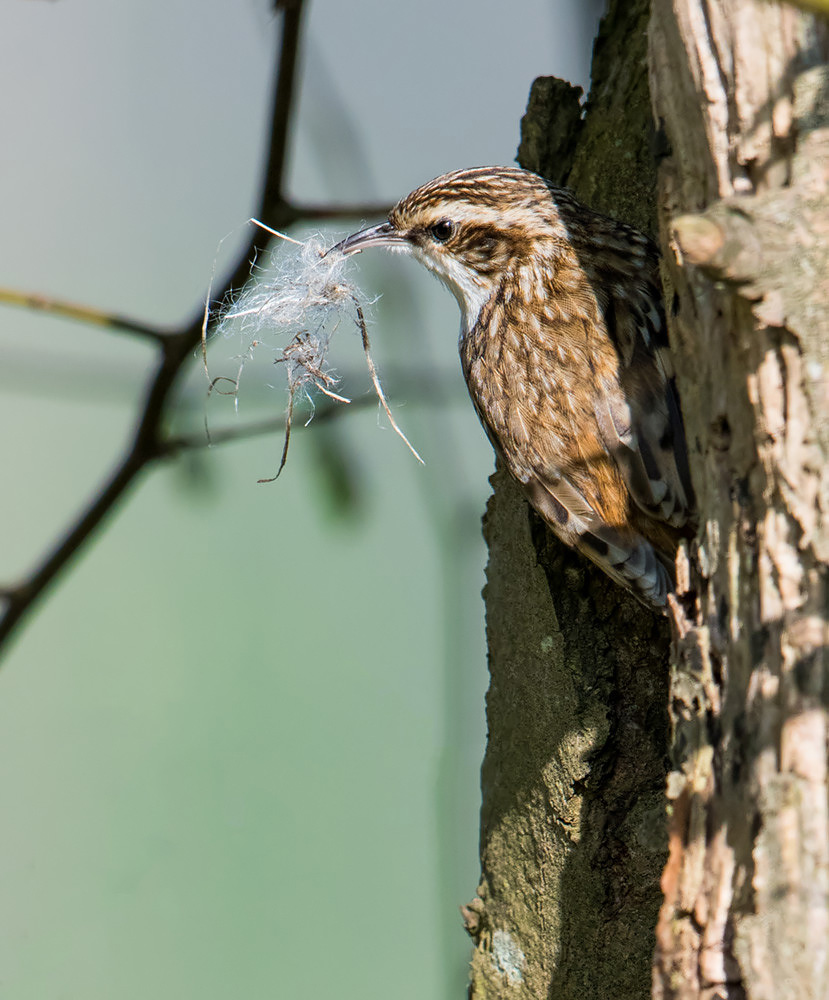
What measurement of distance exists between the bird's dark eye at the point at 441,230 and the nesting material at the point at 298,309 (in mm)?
218

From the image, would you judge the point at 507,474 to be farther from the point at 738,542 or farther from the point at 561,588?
the point at 738,542

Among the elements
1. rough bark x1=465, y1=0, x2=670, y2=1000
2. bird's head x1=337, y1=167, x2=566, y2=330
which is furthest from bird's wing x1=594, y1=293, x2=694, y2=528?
bird's head x1=337, y1=167, x2=566, y2=330

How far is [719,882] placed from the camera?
1.16m

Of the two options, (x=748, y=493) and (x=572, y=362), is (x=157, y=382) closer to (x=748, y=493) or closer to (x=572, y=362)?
(x=572, y=362)

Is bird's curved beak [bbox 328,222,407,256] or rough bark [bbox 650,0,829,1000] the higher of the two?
bird's curved beak [bbox 328,222,407,256]

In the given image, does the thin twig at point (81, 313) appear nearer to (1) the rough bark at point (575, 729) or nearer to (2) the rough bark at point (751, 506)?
(1) the rough bark at point (575, 729)

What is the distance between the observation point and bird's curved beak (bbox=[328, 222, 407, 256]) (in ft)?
7.90

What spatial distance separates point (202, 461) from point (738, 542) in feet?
5.66

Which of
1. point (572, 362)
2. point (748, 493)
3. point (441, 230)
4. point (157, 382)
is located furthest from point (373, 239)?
point (748, 493)

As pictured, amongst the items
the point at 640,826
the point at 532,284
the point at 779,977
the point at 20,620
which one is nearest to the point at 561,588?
the point at 640,826

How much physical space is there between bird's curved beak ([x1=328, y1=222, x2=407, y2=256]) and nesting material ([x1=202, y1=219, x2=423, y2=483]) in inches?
1.1

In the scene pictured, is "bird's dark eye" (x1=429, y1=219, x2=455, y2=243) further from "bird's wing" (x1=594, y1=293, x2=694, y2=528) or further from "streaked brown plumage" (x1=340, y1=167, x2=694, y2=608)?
"bird's wing" (x1=594, y1=293, x2=694, y2=528)

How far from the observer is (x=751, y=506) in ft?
3.88

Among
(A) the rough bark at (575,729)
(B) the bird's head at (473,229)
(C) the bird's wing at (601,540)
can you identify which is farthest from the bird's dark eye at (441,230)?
(C) the bird's wing at (601,540)
